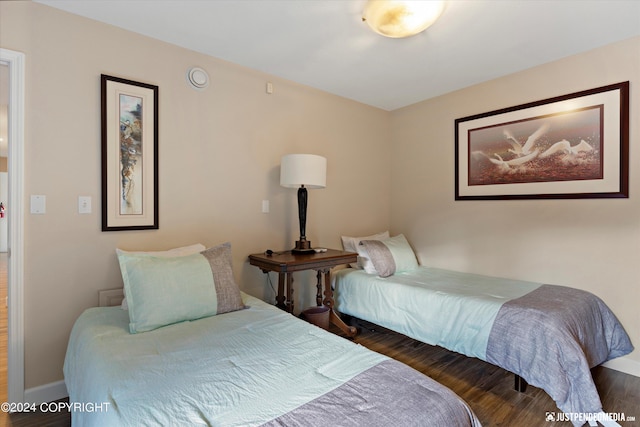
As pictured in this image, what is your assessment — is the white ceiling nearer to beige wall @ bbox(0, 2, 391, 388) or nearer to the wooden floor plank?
beige wall @ bbox(0, 2, 391, 388)

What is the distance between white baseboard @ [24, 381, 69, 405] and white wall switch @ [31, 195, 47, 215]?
104cm

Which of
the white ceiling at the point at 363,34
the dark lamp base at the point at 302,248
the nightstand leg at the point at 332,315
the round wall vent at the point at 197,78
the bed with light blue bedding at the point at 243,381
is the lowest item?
the nightstand leg at the point at 332,315

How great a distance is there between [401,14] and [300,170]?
129 centimetres

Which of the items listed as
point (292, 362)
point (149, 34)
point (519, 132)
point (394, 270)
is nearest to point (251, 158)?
point (149, 34)

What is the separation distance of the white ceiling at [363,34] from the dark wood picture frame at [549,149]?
0.40 meters

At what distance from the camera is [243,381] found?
1.14 meters

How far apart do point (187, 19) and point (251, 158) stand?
109cm

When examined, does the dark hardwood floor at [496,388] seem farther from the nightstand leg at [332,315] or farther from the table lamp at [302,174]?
the table lamp at [302,174]

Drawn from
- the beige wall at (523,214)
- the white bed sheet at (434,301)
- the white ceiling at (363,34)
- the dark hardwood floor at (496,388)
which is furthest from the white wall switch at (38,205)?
the beige wall at (523,214)

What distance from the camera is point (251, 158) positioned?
2.77m

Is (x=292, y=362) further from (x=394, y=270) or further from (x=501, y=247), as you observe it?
(x=501, y=247)

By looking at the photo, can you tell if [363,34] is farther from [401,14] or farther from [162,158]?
[162,158]

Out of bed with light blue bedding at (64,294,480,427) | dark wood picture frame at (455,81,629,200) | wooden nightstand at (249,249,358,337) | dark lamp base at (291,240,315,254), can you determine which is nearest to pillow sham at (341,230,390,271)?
wooden nightstand at (249,249,358,337)

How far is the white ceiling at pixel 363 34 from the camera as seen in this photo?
75.6 inches
